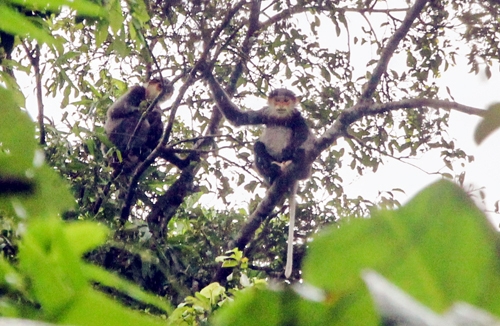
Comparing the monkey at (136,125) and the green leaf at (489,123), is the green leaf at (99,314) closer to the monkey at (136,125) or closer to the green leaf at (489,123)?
the green leaf at (489,123)

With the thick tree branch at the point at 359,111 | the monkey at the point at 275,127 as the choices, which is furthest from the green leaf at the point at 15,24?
the monkey at the point at 275,127

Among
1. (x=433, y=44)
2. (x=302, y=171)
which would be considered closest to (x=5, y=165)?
(x=302, y=171)

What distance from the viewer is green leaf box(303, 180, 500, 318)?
18cm

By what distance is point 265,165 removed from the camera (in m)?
5.20

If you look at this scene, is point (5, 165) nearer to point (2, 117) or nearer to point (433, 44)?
A: point (2, 117)

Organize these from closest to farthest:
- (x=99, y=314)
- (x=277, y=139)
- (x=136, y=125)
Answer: (x=99, y=314)
(x=136, y=125)
(x=277, y=139)

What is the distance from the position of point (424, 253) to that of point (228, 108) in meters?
5.03

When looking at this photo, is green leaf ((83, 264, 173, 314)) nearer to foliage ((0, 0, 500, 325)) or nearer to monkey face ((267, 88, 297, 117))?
foliage ((0, 0, 500, 325))

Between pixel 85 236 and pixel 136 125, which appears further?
pixel 136 125

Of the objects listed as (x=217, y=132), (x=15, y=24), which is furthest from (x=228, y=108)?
(x=15, y=24)

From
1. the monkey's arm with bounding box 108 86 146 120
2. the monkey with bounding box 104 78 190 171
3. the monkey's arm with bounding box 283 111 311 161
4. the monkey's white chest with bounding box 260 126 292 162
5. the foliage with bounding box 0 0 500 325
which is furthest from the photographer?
the monkey's arm with bounding box 108 86 146 120

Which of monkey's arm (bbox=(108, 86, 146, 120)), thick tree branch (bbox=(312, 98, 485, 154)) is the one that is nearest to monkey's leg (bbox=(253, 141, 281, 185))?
thick tree branch (bbox=(312, 98, 485, 154))

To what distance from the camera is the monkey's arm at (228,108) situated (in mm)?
5035

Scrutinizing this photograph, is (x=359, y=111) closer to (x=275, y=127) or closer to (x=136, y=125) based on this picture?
(x=275, y=127)
